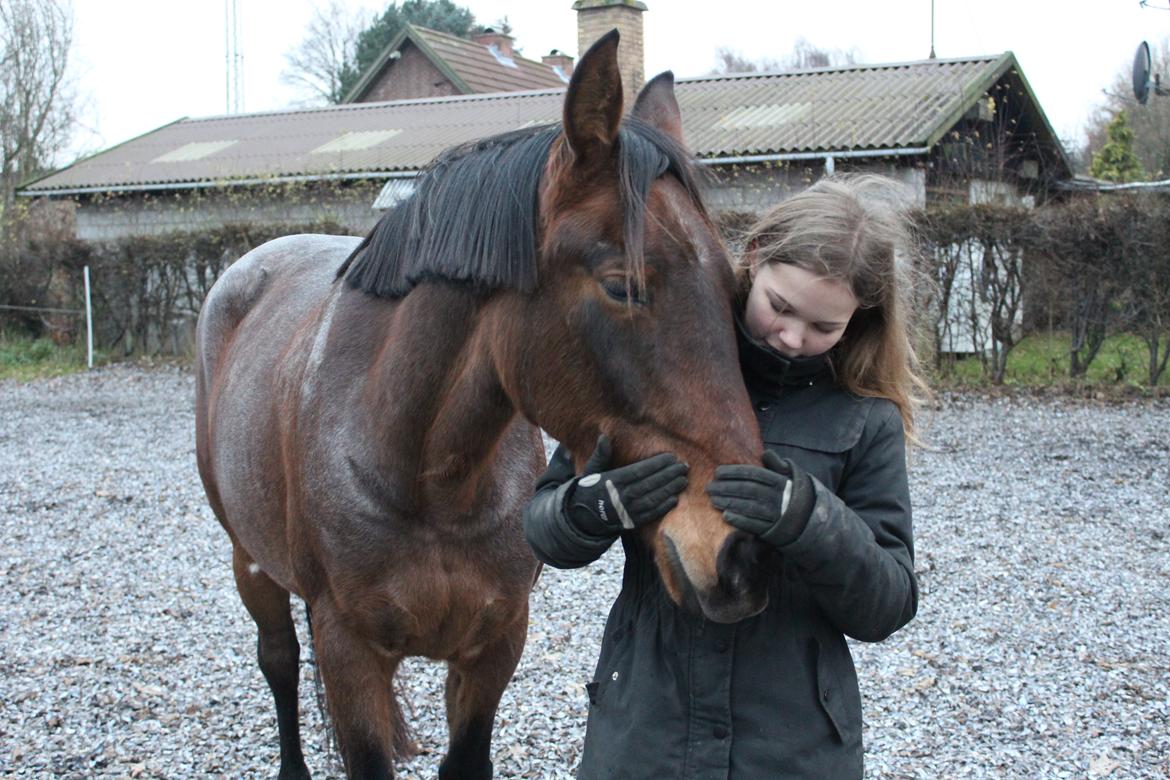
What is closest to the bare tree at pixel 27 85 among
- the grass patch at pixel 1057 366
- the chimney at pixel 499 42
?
the chimney at pixel 499 42

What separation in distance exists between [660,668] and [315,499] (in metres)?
0.99

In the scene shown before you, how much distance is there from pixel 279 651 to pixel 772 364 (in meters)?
2.47

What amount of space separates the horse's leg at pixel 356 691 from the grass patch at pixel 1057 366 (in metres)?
10.3

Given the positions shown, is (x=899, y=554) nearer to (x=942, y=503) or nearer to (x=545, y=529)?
(x=545, y=529)

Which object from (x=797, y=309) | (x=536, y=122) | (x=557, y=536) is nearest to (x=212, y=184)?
(x=536, y=122)

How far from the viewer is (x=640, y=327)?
5.96ft

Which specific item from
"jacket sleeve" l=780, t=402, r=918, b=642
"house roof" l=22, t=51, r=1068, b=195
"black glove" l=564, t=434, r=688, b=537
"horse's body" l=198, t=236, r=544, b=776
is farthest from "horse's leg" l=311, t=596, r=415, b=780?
"house roof" l=22, t=51, r=1068, b=195

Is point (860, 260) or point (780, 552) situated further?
point (860, 260)

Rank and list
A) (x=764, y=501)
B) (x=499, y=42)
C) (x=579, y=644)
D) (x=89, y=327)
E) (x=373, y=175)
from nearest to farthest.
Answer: (x=764, y=501) → (x=579, y=644) → (x=89, y=327) → (x=373, y=175) → (x=499, y=42)

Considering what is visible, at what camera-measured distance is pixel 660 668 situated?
1.98 m

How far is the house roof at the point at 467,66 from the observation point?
27.9m

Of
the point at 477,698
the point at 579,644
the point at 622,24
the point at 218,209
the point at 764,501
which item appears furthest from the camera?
the point at 218,209

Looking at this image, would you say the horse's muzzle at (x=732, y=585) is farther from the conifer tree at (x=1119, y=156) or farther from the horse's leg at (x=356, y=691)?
the conifer tree at (x=1119, y=156)

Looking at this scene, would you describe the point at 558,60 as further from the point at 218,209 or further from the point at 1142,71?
the point at 1142,71
